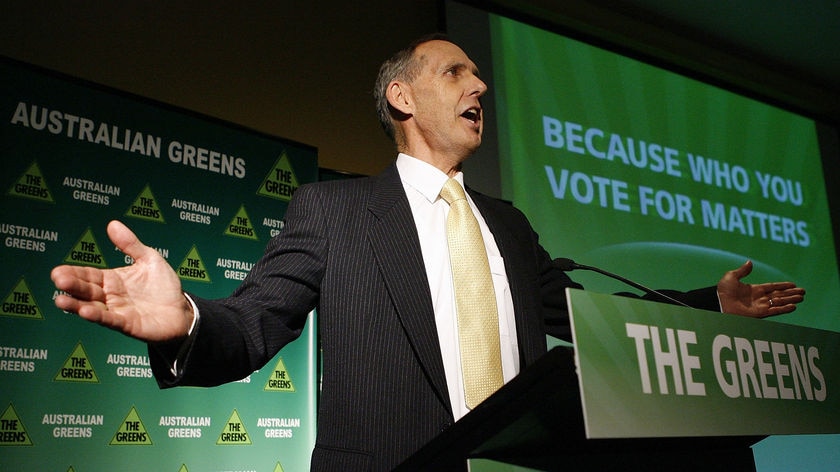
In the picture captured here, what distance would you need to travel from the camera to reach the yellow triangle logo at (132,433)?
1.97 meters

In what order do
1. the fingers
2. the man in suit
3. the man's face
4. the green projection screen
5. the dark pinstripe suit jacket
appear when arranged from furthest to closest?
the green projection screen < the man's face < the dark pinstripe suit jacket < the man in suit < the fingers

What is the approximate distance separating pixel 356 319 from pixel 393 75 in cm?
77

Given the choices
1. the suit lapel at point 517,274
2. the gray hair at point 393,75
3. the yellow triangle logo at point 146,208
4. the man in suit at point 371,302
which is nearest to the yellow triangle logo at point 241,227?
the yellow triangle logo at point 146,208

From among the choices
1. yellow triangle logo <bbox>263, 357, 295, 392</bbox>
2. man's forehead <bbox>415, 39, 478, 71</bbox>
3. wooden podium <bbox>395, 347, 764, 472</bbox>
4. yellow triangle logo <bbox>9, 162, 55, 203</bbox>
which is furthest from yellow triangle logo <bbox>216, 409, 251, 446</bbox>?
wooden podium <bbox>395, 347, 764, 472</bbox>

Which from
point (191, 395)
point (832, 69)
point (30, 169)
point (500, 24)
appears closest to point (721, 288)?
point (191, 395)

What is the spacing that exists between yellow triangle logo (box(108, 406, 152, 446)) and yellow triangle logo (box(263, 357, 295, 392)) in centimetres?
40

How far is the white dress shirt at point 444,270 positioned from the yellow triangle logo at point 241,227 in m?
0.87

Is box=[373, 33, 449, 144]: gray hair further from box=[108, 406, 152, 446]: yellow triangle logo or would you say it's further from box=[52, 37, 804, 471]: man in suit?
box=[108, 406, 152, 446]: yellow triangle logo

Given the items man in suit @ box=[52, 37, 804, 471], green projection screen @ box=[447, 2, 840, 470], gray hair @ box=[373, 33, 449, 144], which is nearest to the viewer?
man in suit @ box=[52, 37, 804, 471]

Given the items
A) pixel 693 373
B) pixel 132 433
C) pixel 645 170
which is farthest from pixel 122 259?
pixel 645 170

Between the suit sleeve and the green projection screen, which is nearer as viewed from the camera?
the suit sleeve

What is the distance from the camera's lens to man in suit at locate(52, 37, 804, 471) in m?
0.96

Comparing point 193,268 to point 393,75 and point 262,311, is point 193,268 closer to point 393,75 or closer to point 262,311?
point 393,75

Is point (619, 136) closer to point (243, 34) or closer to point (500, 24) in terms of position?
point (500, 24)
